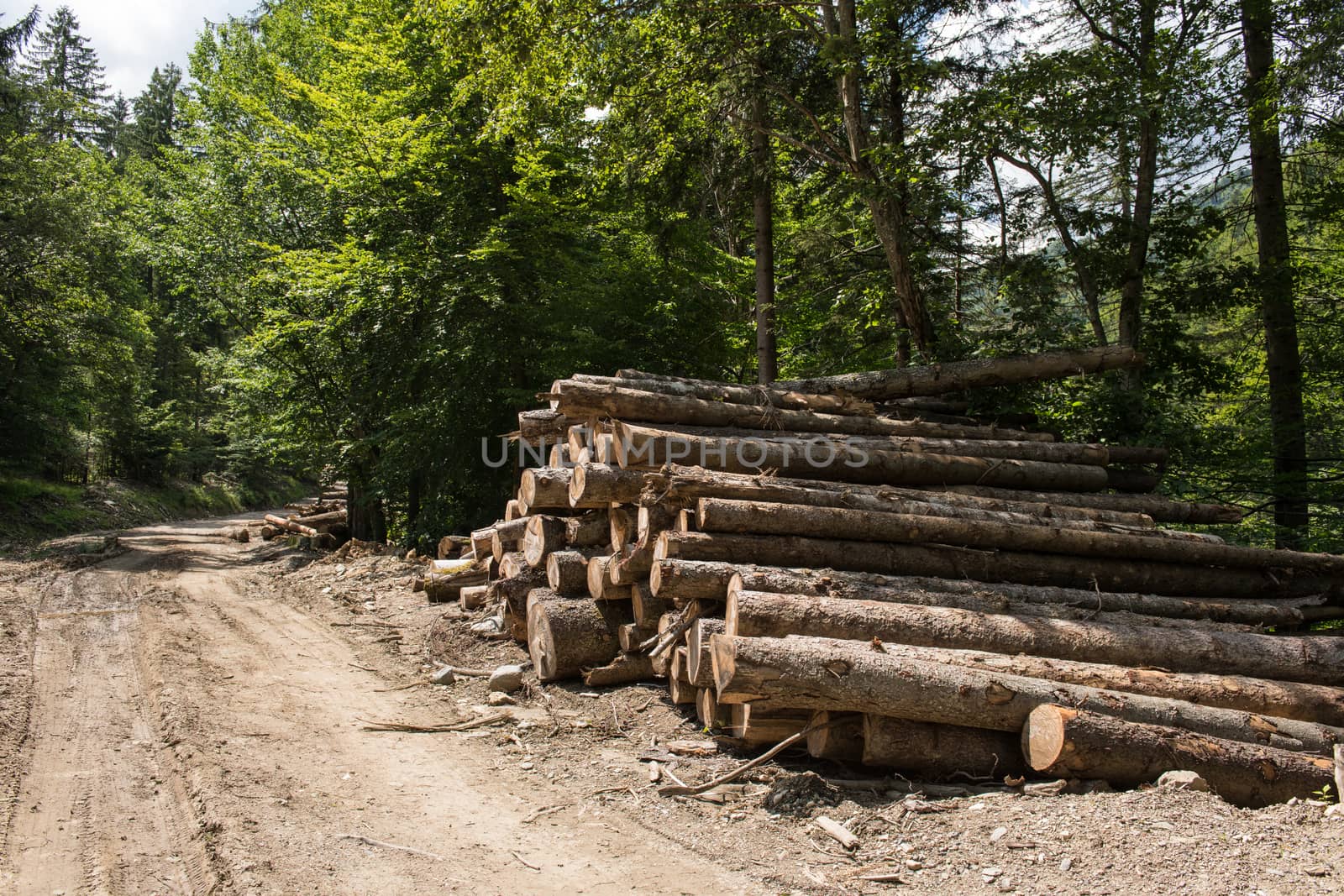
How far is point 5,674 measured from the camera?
6863mm

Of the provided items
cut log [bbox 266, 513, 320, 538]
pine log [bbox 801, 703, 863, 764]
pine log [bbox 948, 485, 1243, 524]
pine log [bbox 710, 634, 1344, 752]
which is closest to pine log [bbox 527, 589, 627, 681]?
pine log [bbox 710, 634, 1344, 752]

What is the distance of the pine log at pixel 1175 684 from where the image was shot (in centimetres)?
494

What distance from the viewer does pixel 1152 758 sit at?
4.45 m

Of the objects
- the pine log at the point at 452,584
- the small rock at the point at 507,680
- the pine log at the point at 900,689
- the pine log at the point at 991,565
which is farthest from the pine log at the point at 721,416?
the pine log at the point at 452,584

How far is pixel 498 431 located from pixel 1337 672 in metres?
12.8

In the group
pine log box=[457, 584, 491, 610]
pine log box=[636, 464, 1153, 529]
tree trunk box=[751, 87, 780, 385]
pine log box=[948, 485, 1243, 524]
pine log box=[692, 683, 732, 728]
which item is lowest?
pine log box=[692, 683, 732, 728]

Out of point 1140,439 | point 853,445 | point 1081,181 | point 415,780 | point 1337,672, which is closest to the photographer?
point 415,780

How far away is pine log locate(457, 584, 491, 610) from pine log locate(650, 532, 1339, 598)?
4.02 meters

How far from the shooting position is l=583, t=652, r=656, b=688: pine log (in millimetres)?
6684

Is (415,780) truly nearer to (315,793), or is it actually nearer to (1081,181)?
(315,793)

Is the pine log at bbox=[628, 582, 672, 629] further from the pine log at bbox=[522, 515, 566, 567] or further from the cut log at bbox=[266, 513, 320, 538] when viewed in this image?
the cut log at bbox=[266, 513, 320, 538]

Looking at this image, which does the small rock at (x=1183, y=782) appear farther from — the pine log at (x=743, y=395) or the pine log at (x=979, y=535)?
the pine log at (x=743, y=395)

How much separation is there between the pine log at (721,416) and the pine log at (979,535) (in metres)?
1.83

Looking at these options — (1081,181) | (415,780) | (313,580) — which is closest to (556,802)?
(415,780)
